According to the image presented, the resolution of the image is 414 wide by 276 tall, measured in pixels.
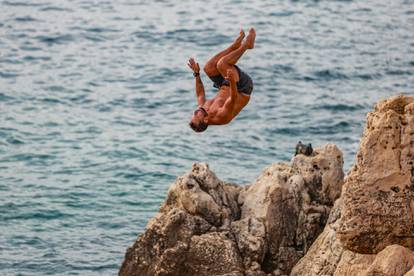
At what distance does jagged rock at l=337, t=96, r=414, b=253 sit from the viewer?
26359 millimetres

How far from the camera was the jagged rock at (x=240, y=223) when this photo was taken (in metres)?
31.8

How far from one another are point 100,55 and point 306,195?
1135 inches

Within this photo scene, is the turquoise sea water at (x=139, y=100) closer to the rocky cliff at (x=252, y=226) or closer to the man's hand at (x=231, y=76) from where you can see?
the rocky cliff at (x=252, y=226)

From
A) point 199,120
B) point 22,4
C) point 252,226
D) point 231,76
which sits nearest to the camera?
point 231,76

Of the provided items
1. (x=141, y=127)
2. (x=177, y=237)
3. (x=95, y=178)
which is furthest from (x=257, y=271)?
(x=141, y=127)

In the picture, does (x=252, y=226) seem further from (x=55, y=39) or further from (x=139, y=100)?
(x=55, y=39)

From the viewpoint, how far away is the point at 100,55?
6022 cm

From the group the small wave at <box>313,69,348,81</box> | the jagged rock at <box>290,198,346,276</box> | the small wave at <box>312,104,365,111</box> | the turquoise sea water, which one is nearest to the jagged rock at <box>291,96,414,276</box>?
the jagged rock at <box>290,198,346,276</box>

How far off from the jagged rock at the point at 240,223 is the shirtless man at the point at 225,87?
13.7ft

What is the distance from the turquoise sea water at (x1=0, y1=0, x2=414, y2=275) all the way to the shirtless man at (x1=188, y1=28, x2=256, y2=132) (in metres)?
12.5

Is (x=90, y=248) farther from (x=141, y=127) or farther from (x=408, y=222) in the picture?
(x=408, y=222)

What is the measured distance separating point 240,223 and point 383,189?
248 inches

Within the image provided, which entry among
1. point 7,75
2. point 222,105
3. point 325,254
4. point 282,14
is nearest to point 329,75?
point 282,14

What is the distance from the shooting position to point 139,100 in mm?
55688
